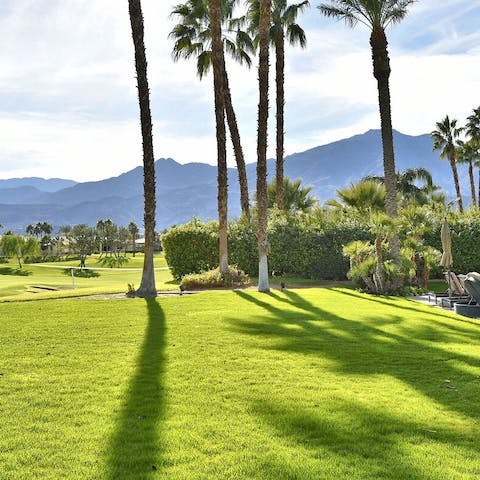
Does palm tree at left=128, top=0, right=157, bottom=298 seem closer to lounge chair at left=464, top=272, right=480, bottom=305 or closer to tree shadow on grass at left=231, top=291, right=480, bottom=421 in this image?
tree shadow on grass at left=231, top=291, right=480, bottom=421

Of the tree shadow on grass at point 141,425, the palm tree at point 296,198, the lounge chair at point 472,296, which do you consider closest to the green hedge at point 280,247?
the lounge chair at point 472,296

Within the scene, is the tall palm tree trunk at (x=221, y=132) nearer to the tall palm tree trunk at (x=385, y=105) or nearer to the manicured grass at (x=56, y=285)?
the manicured grass at (x=56, y=285)

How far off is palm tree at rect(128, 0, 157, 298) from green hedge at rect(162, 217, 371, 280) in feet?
28.5

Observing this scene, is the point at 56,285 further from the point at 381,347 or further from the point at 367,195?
the point at 381,347

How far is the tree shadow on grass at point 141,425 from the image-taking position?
455cm

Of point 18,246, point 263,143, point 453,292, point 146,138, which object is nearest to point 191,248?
→ point 263,143

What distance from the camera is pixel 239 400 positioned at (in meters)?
6.26

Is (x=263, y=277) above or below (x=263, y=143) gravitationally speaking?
below

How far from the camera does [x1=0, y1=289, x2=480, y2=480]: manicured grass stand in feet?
15.1

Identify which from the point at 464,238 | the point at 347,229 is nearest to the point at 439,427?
the point at 347,229

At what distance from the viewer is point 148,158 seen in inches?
685

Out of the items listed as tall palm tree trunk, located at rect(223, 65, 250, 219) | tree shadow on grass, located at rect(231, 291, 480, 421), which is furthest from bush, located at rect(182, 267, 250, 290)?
tree shadow on grass, located at rect(231, 291, 480, 421)

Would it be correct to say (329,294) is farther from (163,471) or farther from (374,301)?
(163,471)

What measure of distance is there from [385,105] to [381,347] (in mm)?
14839
